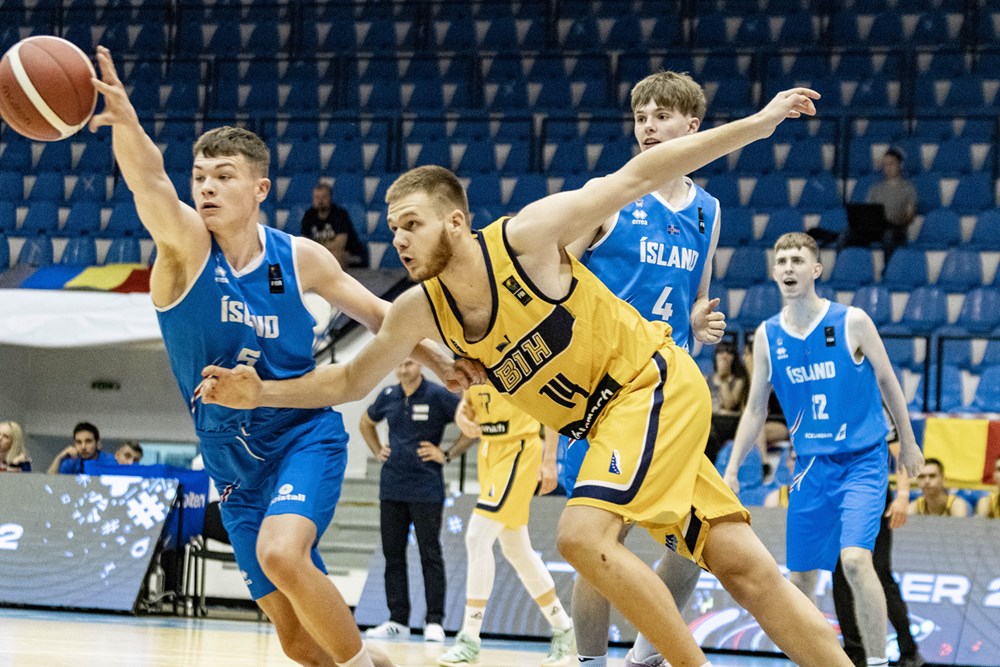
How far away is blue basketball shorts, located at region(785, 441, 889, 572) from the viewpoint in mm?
6309

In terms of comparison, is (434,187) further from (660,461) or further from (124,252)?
(124,252)

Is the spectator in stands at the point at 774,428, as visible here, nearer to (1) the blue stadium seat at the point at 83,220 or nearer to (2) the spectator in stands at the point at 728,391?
(2) the spectator in stands at the point at 728,391

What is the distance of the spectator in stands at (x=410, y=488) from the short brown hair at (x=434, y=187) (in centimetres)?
533

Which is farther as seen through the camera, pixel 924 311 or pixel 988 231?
pixel 988 231

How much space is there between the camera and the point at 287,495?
4.42m

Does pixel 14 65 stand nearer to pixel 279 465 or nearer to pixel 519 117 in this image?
pixel 279 465

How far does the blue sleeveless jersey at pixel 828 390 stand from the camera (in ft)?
21.1

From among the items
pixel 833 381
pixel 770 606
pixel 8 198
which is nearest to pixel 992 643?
pixel 833 381

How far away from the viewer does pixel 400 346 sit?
4.16 m

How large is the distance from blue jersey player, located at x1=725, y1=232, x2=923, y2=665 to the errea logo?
2.55 metres

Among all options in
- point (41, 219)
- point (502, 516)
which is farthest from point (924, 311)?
point (41, 219)

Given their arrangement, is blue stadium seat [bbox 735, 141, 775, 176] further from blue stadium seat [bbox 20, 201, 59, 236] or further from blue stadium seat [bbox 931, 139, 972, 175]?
blue stadium seat [bbox 20, 201, 59, 236]

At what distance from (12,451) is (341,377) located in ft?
25.6

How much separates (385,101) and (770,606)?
13.5 m
